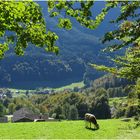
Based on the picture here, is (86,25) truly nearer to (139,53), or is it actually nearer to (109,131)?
(139,53)

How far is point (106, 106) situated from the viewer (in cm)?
16588

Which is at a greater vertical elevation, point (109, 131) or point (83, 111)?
point (83, 111)

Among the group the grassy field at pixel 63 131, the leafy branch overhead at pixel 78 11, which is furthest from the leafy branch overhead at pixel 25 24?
the grassy field at pixel 63 131

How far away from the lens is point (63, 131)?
42188 mm

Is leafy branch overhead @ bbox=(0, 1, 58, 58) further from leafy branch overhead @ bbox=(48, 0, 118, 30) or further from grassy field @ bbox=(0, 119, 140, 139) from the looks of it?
grassy field @ bbox=(0, 119, 140, 139)

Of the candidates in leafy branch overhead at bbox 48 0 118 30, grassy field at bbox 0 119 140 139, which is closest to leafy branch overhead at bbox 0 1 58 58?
leafy branch overhead at bbox 48 0 118 30

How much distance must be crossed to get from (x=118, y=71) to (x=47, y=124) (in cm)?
2569

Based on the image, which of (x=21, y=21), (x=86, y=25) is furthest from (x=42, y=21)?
(x=86, y=25)

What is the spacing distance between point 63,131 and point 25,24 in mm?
26128

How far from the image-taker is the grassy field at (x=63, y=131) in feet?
128

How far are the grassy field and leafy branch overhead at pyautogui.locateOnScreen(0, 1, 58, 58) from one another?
2108 cm

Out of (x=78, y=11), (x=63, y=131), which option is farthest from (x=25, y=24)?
(x=63, y=131)

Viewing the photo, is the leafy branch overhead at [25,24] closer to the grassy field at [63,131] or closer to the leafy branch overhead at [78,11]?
the leafy branch overhead at [78,11]

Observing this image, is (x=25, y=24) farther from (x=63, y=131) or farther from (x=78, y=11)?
(x=63, y=131)
